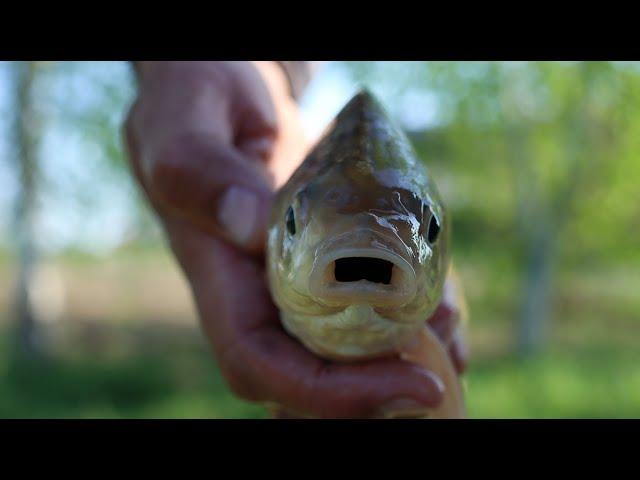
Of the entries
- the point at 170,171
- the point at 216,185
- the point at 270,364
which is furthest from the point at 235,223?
the point at 270,364

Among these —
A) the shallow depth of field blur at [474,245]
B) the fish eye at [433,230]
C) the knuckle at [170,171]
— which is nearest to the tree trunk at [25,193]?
the shallow depth of field blur at [474,245]

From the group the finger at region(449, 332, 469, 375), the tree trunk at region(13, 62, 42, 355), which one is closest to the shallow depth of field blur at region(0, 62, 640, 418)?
the tree trunk at region(13, 62, 42, 355)

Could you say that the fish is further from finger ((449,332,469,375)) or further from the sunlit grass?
the sunlit grass

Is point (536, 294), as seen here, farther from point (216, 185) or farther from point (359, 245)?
point (359, 245)

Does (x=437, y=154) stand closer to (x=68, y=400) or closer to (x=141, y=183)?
(x=68, y=400)

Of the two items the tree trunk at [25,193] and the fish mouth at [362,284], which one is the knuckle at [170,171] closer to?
the fish mouth at [362,284]

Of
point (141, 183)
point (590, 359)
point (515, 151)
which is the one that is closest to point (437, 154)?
point (515, 151)
